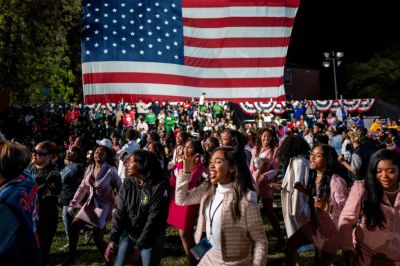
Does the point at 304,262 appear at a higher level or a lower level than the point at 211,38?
lower

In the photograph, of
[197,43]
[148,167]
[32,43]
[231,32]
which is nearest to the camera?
[148,167]

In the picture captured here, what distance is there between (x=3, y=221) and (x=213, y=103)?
21832mm

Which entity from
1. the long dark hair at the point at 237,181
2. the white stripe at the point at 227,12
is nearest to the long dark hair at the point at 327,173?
the long dark hair at the point at 237,181

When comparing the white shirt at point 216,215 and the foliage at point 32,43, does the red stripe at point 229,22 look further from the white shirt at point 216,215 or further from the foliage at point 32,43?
the white shirt at point 216,215

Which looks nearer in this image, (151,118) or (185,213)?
(185,213)

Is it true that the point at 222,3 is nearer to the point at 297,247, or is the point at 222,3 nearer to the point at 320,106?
the point at 320,106

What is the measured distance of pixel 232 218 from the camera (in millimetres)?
3432

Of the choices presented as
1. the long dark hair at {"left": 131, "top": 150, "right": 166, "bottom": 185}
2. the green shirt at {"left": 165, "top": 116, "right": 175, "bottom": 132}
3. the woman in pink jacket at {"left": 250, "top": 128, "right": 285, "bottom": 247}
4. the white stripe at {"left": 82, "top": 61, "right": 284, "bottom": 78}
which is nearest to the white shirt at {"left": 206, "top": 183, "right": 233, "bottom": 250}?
the long dark hair at {"left": 131, "top": 150, "right": 166, "bottom": 185}

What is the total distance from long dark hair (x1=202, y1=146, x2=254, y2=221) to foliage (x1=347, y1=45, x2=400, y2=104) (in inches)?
1805

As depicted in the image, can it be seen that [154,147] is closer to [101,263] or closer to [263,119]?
[101,263]

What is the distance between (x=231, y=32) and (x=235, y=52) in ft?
3.21

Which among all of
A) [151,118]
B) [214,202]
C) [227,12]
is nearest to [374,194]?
[214,202]

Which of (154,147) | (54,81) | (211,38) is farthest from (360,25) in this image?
(154,147)

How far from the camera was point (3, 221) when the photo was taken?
9.24 feet
